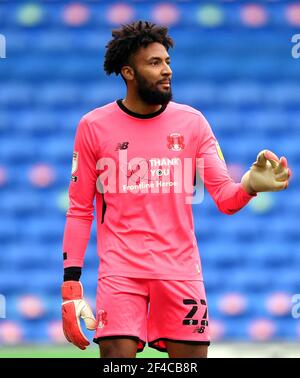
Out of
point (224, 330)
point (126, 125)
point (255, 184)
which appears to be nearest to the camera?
point (255, 184)

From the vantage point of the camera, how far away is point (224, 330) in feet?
32.0

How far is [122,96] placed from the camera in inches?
391

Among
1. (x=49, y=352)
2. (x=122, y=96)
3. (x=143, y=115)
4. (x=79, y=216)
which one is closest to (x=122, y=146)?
(x=143, y=115)

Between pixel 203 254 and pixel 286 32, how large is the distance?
1.92 metres

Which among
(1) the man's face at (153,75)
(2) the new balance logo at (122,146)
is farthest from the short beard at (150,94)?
(2) the new balance logo at (122,146)

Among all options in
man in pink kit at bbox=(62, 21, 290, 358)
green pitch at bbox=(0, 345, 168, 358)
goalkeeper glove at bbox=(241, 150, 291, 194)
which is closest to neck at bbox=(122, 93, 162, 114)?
man in pink kit at bbox=(62, 21, 290, 358)

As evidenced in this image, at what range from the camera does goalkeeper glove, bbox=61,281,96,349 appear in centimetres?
588

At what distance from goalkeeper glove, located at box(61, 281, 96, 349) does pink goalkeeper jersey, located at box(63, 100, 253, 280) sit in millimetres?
132

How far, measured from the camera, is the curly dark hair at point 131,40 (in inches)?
237

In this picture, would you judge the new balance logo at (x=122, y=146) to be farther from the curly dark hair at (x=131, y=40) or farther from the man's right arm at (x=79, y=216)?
the curly dark hair at (x=131, y=40)

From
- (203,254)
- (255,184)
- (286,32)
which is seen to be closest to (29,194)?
(203,254)

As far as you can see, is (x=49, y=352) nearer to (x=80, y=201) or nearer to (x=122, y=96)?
(x=122, y=96)

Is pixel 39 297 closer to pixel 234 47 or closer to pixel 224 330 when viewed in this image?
pixel 224 330

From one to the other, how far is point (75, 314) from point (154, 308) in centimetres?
38
